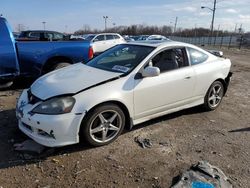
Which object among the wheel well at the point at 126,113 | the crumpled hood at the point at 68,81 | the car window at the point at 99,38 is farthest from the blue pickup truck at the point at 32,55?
the car window at the point at 99,38

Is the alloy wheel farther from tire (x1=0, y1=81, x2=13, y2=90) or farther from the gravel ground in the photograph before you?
tire (x1=0, y1=81, x2=13, y2=90)

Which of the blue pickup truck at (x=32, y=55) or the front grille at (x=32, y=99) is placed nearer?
the front grille at (x=32, y=99)

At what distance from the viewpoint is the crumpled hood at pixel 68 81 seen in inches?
168

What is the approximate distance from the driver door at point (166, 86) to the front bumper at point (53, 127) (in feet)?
3.60

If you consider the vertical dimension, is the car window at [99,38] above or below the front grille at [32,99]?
below

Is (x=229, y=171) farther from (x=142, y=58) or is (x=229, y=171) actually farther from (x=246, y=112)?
(x=246, y=112)

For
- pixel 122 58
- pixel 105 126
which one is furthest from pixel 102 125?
pixel 122 58

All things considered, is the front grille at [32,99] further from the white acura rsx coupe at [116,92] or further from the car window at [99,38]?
the car window at [99,38]

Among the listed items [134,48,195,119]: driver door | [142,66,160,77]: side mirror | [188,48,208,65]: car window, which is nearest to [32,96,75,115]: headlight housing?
[134,48,195,119]: driver door

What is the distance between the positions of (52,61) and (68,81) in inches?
145

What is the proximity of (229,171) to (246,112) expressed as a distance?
9.46 ft

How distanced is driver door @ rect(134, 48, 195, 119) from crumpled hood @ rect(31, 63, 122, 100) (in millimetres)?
544

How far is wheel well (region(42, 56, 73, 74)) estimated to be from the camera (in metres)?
7.92

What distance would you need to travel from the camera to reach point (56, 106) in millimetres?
4066
